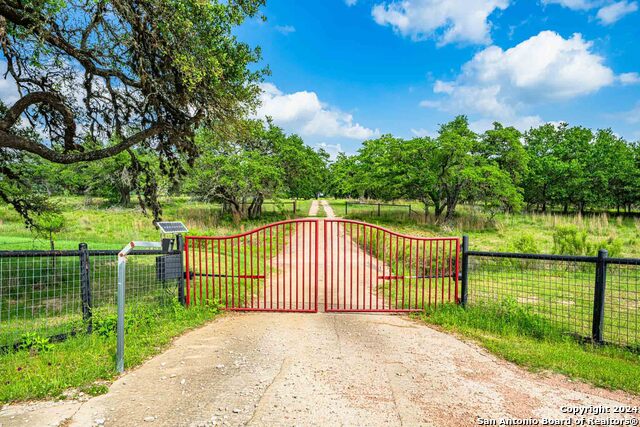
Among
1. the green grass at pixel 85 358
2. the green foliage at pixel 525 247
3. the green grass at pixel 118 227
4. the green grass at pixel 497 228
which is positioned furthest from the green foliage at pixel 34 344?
the green grass at pixel 497 228

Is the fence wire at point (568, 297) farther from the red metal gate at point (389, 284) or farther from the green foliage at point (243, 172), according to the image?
the green foliage at point (243, 172)

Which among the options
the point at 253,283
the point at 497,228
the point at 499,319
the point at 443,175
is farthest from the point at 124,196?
the point at 499,319

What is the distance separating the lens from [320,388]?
3.93 metres

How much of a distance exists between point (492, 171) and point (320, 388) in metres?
21.0

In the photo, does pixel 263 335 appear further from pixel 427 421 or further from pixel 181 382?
pixel 427 421

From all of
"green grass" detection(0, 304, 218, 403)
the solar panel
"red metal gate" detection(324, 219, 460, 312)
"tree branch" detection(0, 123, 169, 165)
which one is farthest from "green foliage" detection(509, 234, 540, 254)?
"tree branch" detection(0, 123, 169, 165)

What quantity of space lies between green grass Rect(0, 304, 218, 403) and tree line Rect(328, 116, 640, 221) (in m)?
18.7

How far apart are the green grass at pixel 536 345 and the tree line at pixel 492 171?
16.1 m

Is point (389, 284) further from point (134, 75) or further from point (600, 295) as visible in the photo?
point (134, 75)

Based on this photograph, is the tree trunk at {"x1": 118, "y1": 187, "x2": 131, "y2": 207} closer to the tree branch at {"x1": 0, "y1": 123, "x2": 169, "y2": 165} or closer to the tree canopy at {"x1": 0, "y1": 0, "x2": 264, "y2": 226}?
the tree canopy at {"x1": 0, "y1": 0, "x2": 264, "y2": 226}

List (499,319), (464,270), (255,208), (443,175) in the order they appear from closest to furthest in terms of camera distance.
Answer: (499,319)
(464,270)
(443,175)
(255,208)

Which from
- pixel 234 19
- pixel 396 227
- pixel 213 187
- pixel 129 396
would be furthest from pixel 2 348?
pixel 396 227

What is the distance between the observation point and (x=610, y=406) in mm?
3658

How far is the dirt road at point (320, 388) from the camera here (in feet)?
11.1
